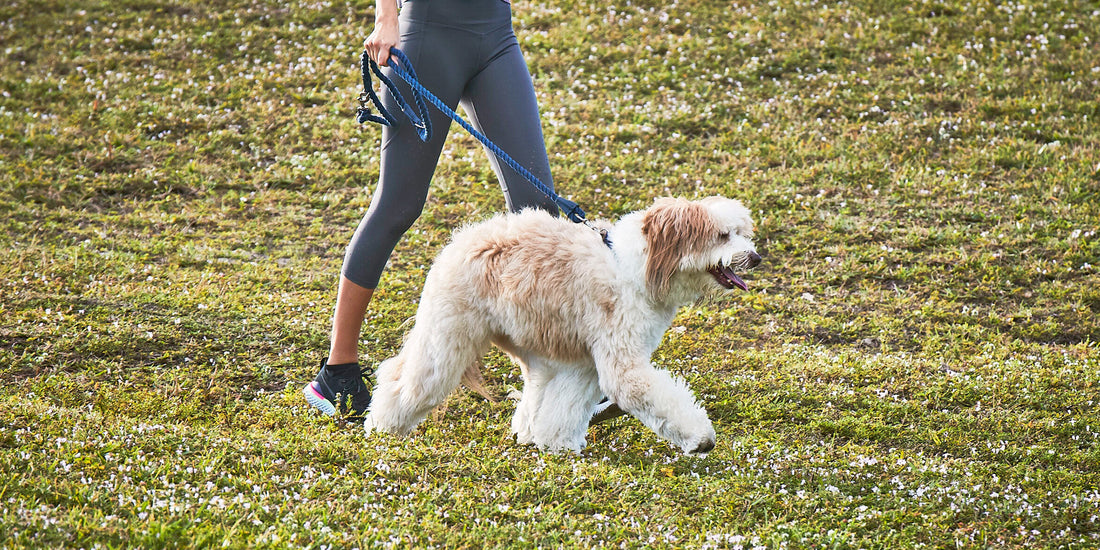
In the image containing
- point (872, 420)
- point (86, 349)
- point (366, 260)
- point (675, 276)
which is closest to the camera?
point (675, 276)

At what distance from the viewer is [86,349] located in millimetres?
5121

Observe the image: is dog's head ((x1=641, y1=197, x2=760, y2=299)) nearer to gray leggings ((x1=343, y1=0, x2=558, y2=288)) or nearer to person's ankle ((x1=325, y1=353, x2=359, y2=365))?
gray leggings ((x1=343, y1=0, x2=558, y2=288))

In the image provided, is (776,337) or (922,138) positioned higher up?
(922,138)

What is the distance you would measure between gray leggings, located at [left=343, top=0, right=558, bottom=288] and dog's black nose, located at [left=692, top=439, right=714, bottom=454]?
1.32 m

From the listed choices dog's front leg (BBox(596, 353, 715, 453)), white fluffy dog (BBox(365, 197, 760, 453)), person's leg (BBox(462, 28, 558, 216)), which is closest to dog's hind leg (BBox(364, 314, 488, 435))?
white fluffy dog (BBox(365, 197, 760, 453))

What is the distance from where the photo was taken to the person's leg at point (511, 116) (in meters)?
4.25

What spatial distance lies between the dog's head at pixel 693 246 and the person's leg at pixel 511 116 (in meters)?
0.68

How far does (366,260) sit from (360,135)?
5263 millimetres

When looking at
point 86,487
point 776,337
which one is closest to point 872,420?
point 776,337

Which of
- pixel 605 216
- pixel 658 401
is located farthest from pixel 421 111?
pixel 605 216

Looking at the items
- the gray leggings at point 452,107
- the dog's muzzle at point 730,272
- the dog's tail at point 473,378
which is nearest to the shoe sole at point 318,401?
the gray leggings at point 452,107

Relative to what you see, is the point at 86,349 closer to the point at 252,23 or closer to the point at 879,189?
the point at 879,189

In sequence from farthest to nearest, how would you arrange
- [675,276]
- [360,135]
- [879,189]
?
[360,135] < [879,189] < [675,276]

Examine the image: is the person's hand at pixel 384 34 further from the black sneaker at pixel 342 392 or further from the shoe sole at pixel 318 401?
the shoe sole at pixel 318 401
